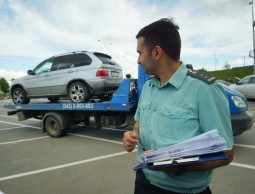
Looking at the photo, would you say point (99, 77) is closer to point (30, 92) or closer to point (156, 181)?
point (30, 92)

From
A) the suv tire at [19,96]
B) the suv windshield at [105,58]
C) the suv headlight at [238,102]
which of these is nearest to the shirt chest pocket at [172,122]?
the suv headlight at [238,102]

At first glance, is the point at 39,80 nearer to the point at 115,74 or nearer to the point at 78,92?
the point at 78,92

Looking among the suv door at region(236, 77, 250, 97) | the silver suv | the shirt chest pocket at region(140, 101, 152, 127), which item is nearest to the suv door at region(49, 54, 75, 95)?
the silver suv

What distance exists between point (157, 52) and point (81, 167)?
13.3 feet

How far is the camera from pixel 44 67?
347 inches

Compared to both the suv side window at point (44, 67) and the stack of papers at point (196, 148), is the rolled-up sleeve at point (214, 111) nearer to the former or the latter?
the stack of papers at point (196, 148)

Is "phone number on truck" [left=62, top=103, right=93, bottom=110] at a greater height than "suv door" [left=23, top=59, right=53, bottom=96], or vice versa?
"suv door" [left=23, top=59, right=53, bottom=96]

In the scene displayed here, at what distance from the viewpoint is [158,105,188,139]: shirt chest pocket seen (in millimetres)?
1497

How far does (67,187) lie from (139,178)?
2.67 meters

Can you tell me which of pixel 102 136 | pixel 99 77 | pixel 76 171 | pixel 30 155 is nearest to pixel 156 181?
pixel 76 171

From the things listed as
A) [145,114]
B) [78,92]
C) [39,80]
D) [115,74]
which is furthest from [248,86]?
[145,114]

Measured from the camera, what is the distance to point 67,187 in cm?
422

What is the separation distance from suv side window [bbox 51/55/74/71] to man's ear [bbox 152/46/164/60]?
669cm

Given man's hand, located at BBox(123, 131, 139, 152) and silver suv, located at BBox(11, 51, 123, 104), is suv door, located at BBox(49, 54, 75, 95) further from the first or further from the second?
man's hand, located at BBox(123, 131, 139, 152)
